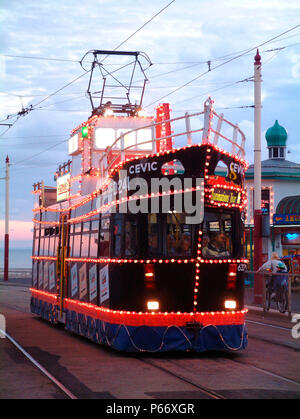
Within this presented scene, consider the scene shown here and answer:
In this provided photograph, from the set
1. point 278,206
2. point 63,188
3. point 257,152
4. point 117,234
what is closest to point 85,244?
point 117,234

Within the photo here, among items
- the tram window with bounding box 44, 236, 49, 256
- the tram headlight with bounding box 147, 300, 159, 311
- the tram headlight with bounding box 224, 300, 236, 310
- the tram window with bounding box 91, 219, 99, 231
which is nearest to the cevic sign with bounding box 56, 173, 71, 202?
the tram window with bounding box 44, 236, 49, 256

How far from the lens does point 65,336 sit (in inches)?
629

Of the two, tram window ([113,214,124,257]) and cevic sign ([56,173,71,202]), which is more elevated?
cevic sign ([56,173,71,202])

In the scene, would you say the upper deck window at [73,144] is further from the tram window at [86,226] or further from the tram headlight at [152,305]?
the tram headlight at [152,305]

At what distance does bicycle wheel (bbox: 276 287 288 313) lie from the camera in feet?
64.6

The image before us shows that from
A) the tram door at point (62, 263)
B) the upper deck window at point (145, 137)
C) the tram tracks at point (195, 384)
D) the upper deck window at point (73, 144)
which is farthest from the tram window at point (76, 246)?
the tram tracks at point (195, 384)

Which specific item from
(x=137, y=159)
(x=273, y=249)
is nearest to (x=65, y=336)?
(x=137, y=159)

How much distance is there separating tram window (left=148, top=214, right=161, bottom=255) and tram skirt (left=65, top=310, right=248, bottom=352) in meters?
1.26

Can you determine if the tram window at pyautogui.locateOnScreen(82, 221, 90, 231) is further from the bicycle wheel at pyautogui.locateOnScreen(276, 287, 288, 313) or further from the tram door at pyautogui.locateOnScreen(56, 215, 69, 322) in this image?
the bicycle wheel at pyautogui.locateOnScreen(276, 287, 288, 313)

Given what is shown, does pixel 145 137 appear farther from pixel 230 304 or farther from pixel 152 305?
pixel 152 305
